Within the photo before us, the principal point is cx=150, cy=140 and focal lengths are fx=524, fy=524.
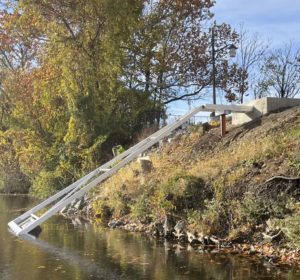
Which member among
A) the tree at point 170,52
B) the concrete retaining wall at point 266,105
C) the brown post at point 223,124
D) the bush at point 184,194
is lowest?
the bush at point 184,194

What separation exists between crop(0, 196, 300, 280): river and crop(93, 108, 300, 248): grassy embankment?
3.67 feet

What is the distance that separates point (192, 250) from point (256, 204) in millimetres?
1977

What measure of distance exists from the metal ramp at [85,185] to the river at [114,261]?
2.49 feet

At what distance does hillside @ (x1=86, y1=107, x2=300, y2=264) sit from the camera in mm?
13039

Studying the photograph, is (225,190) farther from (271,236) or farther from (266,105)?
(266,105)

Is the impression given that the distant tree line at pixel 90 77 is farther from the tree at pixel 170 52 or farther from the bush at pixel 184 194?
the bush at pixel 184 194

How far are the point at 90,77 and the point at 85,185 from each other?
1166cm

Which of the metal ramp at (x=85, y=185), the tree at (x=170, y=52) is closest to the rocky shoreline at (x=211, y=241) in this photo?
the metal ramp at (x=85, y=185)

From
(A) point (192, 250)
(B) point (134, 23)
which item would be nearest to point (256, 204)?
(A) point (192, 250)

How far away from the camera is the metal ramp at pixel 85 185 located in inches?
652

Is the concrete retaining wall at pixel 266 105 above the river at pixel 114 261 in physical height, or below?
above

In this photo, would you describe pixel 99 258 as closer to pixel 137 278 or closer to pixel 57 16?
pixel 137 278

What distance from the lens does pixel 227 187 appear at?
14539 mm

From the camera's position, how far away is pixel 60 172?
28906mm
